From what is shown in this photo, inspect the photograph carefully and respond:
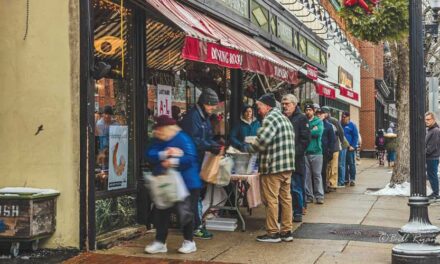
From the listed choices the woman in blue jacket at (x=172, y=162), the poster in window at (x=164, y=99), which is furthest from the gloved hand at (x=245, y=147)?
the poster in window at (x=164, y=99)

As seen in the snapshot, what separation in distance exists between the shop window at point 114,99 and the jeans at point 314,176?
4.24 m

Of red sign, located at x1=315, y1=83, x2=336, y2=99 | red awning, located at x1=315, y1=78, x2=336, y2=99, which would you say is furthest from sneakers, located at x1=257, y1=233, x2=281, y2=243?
red sign, located at x1=315, y1=83, x2=336, y2=99

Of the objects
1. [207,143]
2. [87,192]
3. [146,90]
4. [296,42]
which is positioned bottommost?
[87,192]

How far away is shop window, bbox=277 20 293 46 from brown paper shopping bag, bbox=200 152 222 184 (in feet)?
27.3

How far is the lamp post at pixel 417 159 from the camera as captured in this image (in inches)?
242

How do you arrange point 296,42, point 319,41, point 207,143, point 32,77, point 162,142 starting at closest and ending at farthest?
point 162,142
point 32,77
point 207,143
point 296,42
point 319,41

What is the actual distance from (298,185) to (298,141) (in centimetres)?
73

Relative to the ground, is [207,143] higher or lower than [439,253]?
higher

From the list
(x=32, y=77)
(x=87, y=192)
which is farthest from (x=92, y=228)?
(x=32, y=77)

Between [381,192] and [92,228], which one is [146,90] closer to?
[92,228]

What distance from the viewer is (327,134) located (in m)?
12.3

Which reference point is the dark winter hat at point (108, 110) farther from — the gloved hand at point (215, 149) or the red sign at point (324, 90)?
the red sign at point (324, 90)

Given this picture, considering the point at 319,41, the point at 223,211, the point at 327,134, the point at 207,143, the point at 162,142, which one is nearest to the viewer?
the point at 162,142

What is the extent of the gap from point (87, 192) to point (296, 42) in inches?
467
